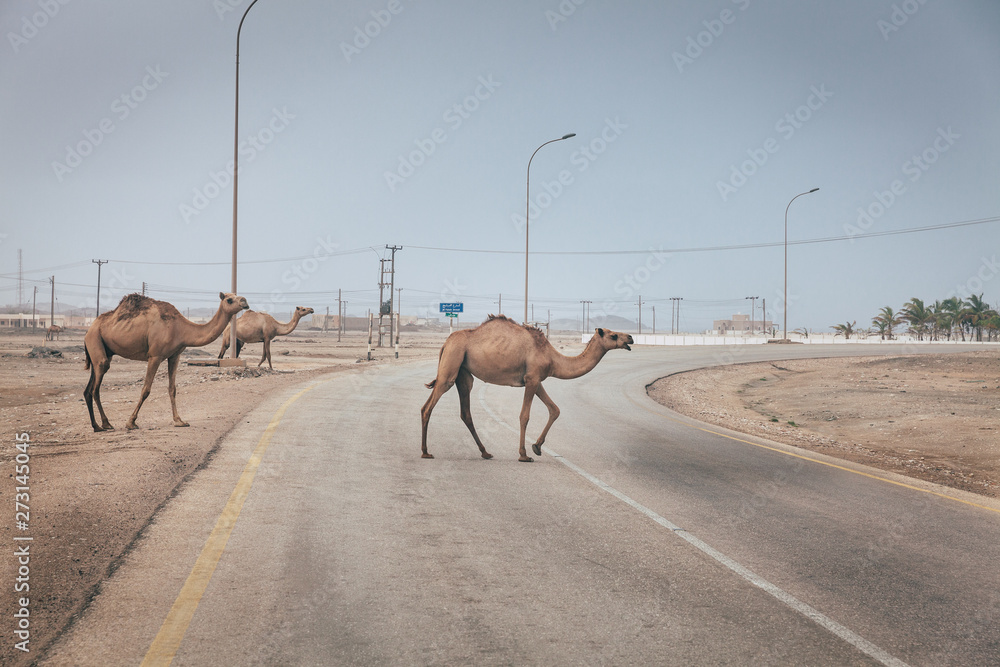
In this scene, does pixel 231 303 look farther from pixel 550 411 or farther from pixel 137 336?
pixel 550 411

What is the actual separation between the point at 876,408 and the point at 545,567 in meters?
17.9

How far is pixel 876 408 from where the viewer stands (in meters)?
19.2

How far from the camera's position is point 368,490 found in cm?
718

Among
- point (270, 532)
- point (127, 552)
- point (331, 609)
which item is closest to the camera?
point (331, 609)

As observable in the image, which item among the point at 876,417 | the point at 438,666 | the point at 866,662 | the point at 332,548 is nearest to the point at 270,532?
the point at 332,548

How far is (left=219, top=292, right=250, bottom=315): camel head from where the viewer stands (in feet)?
35.1

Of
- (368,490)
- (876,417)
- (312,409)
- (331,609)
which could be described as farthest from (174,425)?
(876,417)

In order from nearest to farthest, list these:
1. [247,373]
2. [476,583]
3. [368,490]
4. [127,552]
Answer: [476,583], [127,552], [368,490], [247,373]

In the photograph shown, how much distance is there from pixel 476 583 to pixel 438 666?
3.88 ft

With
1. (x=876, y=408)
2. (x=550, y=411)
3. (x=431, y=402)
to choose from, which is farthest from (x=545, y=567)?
(x=876, y=408)

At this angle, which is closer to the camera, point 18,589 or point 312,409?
point 18,589

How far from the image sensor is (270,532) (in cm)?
555

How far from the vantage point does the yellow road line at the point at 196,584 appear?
346 cm

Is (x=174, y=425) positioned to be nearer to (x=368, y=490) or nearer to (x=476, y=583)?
(x=368, y=490)
